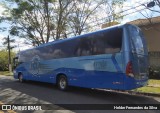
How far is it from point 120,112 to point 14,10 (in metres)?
31.5

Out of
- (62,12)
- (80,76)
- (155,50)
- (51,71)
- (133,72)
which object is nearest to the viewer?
(133,72)

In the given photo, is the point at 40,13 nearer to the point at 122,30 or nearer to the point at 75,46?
the point at 75,46

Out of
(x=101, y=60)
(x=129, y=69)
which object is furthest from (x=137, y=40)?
(x=101, y=60)

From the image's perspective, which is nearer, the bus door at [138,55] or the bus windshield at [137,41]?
the bus door at [138,55]

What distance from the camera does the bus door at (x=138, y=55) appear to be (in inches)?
481

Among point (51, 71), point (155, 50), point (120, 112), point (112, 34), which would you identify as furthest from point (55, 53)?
point (155, 50)

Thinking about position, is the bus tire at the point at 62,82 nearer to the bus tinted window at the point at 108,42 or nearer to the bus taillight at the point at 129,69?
the bus tinted window at the point at 108,42

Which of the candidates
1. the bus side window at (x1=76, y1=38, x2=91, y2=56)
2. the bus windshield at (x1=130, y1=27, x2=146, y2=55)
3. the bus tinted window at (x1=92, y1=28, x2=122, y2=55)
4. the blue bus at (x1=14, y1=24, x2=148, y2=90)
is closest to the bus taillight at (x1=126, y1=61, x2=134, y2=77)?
Result: the blue bus at (x1=14, y1=24, x2=148, y2=90)

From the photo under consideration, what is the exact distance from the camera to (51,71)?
1794 centimetres

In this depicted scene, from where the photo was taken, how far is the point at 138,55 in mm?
12570

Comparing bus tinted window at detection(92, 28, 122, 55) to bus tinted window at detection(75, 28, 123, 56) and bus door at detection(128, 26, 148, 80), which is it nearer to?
bus tinted window at detection(75, 28, 123, 56)

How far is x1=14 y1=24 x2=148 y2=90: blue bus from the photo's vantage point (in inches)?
476

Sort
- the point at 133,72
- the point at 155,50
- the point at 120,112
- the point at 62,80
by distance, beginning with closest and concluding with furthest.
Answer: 1. the point at 120,112
2. the point at 133,72
3. the point at 62,80
4. the point at 155,50

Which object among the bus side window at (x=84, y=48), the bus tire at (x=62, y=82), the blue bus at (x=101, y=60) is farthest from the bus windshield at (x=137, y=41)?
the bus tire at (x=62, y=82)
